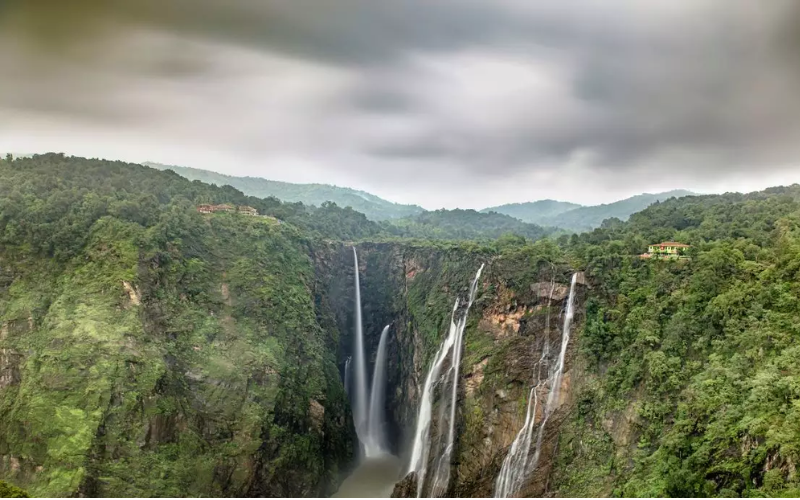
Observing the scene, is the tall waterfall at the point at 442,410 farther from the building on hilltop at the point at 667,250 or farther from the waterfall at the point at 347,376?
the building on hilltop at the point at 667,250

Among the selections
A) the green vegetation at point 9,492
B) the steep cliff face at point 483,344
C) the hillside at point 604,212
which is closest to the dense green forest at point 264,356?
the steep cliff face at point 483,344

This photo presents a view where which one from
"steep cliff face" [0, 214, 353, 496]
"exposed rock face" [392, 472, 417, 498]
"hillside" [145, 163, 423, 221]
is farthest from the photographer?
"hillside" [145, 163, 423, 221]

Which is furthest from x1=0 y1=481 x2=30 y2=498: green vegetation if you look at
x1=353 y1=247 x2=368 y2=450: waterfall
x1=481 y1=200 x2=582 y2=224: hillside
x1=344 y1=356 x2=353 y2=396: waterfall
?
x1=481 y1=200 x2=582 y2=224: hillside

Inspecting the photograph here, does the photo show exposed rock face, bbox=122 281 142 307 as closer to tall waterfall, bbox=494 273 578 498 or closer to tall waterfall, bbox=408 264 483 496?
tall waterfall, bbox=408 264 483 496

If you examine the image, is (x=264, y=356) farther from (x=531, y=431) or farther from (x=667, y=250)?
(x=667, y=250)

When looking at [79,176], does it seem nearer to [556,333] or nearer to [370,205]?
[556,333]
